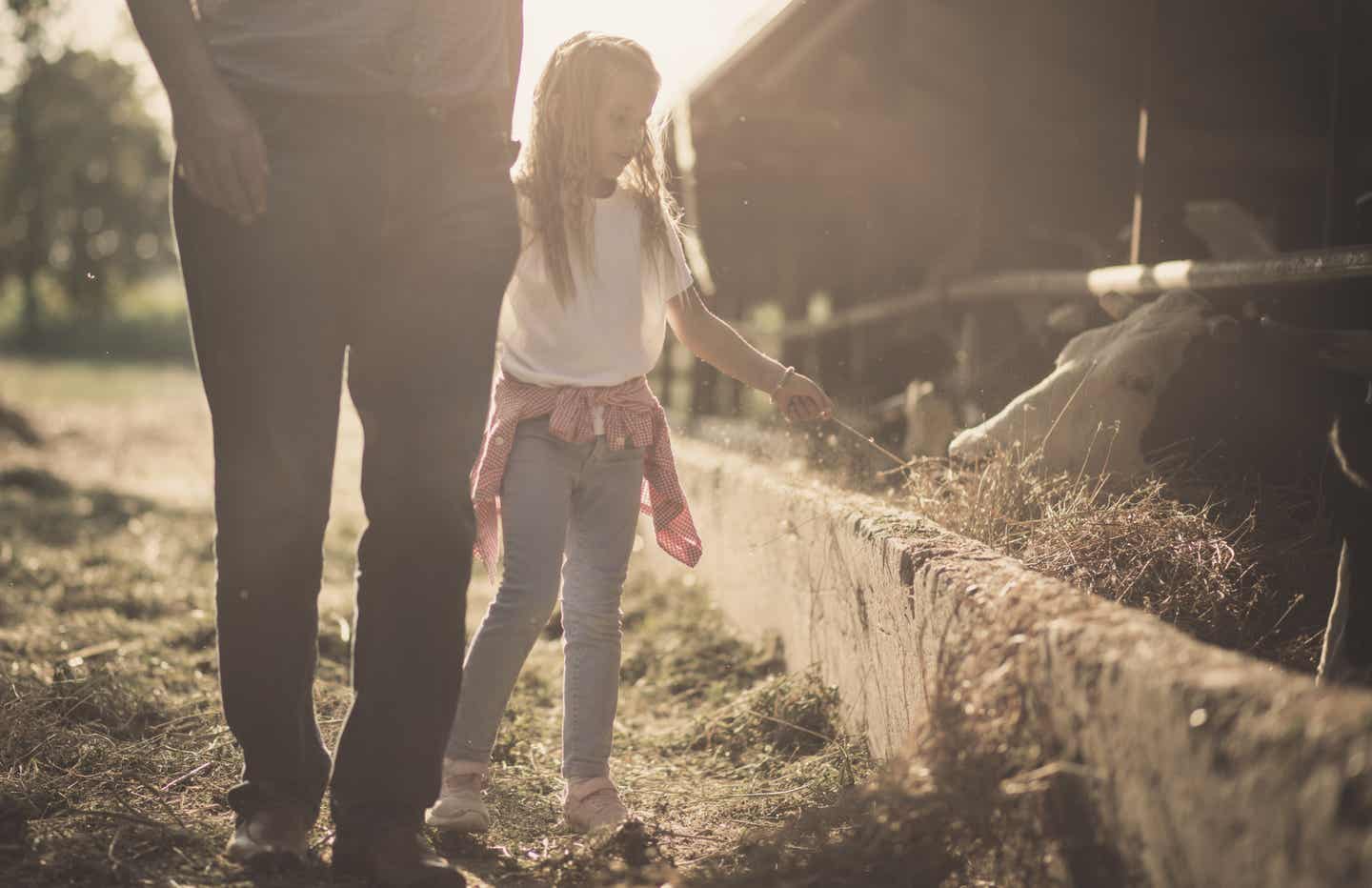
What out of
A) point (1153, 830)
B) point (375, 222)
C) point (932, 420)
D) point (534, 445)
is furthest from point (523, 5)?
point (932, 420)

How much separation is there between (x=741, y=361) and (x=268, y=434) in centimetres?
120

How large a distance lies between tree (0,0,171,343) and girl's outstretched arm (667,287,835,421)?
3480 centimetres

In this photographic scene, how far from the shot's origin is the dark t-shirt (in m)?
2.40

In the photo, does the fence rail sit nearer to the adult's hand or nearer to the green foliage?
the adult's hand

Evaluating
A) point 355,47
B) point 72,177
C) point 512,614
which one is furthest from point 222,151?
point 72,177

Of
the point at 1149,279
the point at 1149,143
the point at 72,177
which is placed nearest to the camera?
the point at 1149,279

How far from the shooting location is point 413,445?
8.09 feet

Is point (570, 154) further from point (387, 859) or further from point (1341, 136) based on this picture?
point (1341, 136)

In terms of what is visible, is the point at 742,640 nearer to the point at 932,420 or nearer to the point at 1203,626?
the point at 932,420

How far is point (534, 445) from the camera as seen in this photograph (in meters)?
3.10

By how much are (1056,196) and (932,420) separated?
2207mm

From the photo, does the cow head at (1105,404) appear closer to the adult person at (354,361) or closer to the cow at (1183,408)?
the cow at (1183,408)

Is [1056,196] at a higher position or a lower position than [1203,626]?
higher

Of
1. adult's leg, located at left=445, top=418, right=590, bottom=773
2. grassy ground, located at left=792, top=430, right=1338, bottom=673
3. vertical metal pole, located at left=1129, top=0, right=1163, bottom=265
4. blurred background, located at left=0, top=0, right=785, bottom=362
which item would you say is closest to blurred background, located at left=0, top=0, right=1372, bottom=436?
vertical metal pole, located at left=1129, top=0, right=1163, bottom=265
